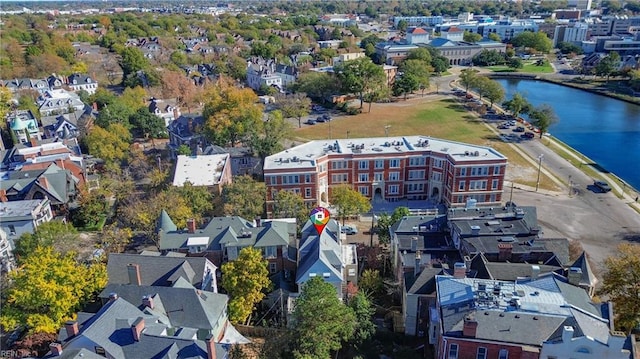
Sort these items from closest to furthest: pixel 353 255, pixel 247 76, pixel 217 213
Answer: pixel 353 255 < pixel 217 213 < pixel 247 76

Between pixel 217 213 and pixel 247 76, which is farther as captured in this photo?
pixel 247 76

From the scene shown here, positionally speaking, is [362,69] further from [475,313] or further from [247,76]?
[475,313]

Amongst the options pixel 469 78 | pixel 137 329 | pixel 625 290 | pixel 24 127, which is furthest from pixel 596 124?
pixel 24 127

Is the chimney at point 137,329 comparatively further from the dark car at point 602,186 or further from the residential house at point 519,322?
the dark car at point 602,186

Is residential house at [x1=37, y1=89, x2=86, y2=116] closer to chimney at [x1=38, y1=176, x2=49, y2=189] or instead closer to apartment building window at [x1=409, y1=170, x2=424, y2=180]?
chimney at [x1=38, y1=176, x2=49, y2=189]

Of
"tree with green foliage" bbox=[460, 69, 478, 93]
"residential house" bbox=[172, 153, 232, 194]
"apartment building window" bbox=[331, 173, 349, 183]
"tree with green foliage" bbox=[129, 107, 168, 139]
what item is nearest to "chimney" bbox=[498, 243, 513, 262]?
"apartment building window" bbox=[331, 173, 349, 183]

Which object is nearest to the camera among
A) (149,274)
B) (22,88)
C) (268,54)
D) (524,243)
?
(149,274)

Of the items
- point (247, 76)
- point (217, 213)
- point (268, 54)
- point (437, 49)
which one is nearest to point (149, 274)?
point (217, 213)
